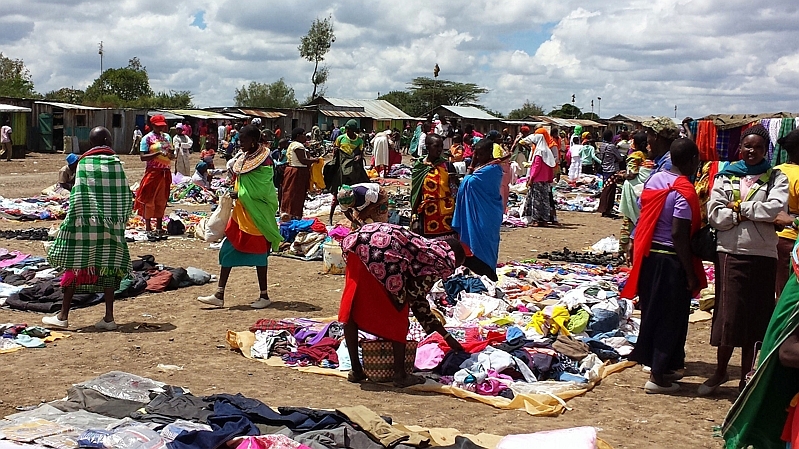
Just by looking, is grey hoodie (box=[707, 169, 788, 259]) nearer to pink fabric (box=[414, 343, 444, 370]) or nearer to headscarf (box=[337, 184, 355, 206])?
pink fabric (box=[414, 343, 444, 370])

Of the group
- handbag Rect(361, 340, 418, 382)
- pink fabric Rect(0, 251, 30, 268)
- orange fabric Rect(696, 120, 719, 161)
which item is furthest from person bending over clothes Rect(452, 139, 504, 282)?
pink fabric Rect(0, 251, 30, 268)

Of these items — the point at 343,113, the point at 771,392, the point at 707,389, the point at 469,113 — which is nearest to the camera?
the point at 771,392

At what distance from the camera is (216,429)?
14.4 feet

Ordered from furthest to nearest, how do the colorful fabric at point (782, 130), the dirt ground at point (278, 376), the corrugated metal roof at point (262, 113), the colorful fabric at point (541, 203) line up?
the corrugated metal roof at point (262, 113), the colorful fabric at point (541, 203), the colorful fabric at point (782, 130), the dirt ground at point (278, 376)

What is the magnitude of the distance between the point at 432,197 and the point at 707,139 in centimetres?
524

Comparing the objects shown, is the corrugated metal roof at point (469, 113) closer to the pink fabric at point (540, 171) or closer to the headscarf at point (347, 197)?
the pink fabric at point (540, 171)

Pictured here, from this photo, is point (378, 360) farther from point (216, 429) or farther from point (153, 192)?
point (153, 192)

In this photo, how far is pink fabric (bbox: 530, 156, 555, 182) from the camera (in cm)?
1520

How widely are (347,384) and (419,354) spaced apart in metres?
0.74

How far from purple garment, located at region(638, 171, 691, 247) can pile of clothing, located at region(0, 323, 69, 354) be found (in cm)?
489

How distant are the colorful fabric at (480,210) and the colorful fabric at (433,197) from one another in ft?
0.34

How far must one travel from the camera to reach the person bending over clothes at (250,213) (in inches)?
328

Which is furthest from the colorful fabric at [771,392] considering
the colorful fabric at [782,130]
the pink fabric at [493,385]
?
the colorful fabric at [782,130]

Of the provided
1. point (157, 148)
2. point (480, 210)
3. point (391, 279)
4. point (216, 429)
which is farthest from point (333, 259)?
point (216, 429)
